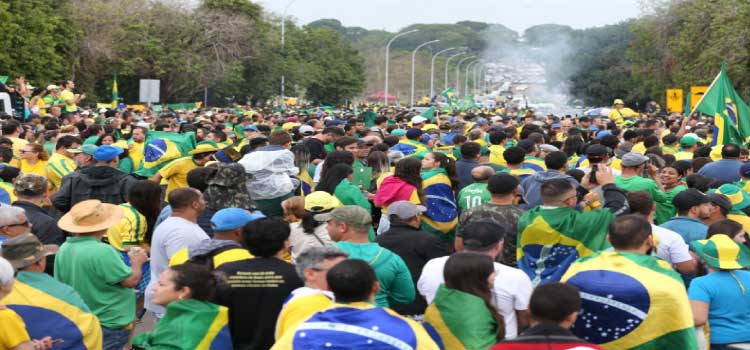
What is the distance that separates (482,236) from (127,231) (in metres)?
3.51

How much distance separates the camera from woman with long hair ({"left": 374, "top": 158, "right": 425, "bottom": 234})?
947 centimetres

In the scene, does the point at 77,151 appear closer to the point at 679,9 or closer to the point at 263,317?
the point at 263,317

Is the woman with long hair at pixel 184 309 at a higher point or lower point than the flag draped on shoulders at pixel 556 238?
lower

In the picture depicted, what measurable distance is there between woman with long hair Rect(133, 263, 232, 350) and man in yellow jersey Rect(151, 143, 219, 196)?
5347 millimetres

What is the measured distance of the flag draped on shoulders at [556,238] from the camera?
6617 millimetres

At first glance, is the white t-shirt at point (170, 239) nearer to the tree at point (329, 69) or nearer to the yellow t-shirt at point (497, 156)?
the yellow t-shirt at point (497, 156)

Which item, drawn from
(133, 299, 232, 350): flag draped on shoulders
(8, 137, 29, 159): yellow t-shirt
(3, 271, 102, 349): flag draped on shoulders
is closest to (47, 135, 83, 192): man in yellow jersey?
(8, 137, 29, 159): yellow t-shirt

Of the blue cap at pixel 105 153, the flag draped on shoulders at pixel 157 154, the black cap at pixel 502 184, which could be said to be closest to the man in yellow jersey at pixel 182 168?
the blue cap at pixel 105 153

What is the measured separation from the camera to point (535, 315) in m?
4.62

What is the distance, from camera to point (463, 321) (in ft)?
17.4

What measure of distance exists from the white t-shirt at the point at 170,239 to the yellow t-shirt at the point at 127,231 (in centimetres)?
85

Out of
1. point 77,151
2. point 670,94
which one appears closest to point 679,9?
point 670,94

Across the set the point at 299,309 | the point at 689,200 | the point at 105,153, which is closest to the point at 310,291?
the point at 299,309

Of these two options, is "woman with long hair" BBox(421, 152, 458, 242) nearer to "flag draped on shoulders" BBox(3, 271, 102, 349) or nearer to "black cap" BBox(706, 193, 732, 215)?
"black cap" BBox(706, 193, 732, 215)
